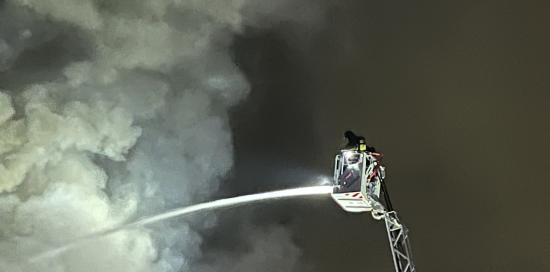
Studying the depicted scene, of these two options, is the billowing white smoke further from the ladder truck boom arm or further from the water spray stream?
the ladder truck boom arm

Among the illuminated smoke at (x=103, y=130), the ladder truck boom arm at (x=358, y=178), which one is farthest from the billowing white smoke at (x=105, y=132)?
the ladder truck boom arm at (x=358, y=178)

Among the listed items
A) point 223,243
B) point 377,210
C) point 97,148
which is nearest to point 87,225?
point 97,148

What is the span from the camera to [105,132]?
14406mm

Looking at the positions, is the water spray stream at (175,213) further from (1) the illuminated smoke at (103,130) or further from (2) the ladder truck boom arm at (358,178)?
(2) the ladder truck boom arm at (358,178)

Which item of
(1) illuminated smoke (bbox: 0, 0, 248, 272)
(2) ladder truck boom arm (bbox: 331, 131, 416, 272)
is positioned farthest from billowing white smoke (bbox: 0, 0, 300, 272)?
(2) ladder truck boom arm (bbox: 331, 131, 416, 272)

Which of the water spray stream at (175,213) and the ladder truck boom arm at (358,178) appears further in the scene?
the water spray stream at (175,213)

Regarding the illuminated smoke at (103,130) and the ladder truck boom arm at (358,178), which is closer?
the ladder truck boom arm at (358,178)

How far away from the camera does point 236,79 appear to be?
15.0 m

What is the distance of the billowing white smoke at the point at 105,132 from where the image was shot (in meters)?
13.9

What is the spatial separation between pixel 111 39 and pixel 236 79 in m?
2.79

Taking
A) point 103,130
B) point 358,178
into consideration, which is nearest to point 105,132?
point 103,130

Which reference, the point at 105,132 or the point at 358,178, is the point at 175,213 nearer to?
the point at 105,132

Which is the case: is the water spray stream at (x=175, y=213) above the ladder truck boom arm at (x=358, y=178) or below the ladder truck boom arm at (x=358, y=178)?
below

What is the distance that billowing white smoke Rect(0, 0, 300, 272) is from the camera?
13.9 m
